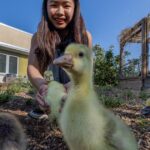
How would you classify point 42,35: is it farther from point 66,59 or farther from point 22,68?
point 22,68

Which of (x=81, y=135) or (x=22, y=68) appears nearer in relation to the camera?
(x=81, y=135)

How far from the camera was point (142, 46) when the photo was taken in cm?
1015

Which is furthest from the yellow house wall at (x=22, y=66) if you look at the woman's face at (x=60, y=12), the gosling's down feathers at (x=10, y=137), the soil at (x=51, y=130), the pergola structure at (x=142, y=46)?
the woman's face at (x=60, y=12)

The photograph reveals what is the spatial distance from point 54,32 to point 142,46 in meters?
8.28

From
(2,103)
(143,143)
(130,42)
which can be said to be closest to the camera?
(143,143)

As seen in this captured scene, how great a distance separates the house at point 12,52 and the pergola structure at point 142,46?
7.47 metres

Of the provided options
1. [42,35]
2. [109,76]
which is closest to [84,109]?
[42,35]

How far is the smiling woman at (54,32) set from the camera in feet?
6.57

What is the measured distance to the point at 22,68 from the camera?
65.3ft

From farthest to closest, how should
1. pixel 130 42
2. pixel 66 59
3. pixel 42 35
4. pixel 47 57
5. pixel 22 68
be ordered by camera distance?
pixel 22 68, pixel 130 42, pixel 47 57, pixel 42 35, pixel 66 59

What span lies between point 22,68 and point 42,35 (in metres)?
18.1

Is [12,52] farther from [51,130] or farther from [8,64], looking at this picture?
[51,130]

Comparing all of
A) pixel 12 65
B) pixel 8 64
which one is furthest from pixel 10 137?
pixel 12 65

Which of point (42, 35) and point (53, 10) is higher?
point (53, 10)
